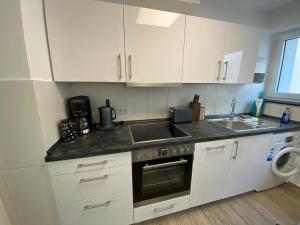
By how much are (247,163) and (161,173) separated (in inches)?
39.7

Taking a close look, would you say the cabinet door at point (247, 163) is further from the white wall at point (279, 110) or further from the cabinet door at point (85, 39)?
the cabinet door at point (85, 39)

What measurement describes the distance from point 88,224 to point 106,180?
43 cm

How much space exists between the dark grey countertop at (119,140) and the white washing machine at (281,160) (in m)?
0.12

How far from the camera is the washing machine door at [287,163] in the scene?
1669mm

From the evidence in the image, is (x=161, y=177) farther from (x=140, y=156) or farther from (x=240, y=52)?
(x=240, y=52)

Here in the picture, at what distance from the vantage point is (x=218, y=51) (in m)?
1.46

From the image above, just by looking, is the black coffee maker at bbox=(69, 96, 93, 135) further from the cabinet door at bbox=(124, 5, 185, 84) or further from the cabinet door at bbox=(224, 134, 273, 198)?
the cabinet door at bbox=(224, 134, 273, 198)

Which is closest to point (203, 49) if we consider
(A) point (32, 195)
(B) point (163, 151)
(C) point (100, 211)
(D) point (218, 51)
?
(D) point (218, 51)

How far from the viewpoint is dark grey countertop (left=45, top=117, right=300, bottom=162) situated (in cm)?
99

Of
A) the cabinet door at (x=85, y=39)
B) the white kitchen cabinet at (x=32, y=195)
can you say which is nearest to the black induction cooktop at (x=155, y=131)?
the cabinet door at (x=85, y=39)

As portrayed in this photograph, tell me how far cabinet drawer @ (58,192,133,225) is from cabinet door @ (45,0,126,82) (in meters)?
0.99

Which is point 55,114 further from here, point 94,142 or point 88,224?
point 88,224

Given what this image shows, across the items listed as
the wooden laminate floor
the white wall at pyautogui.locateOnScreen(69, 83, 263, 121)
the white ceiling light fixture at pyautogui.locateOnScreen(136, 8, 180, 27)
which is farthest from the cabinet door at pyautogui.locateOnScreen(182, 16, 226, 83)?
the wooden laminate floor

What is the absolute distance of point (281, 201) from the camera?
5.48 ft
